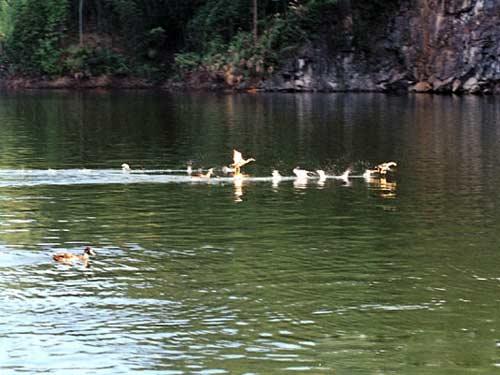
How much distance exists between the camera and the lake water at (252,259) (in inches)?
808

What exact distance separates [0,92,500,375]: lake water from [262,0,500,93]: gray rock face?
43821 millimetres

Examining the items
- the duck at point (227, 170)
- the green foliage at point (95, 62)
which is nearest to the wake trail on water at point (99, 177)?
the duck at point (227, 170)

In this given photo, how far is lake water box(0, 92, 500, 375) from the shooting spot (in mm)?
20531

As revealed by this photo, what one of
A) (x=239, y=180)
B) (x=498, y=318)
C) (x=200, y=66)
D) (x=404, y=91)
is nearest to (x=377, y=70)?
(x=404, y=91)

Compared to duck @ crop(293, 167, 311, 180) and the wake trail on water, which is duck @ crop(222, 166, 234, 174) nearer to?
the wake trail on water

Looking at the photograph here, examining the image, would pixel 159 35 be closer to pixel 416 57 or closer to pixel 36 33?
pixel 36 33

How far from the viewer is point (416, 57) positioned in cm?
10362

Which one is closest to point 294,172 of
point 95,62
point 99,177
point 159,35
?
point 99,177

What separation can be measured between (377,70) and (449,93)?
840cm

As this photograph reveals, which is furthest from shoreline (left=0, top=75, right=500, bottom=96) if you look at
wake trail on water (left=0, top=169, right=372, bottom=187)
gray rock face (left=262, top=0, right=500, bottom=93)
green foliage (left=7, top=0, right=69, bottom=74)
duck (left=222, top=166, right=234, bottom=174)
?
wake trail on water (left=0, top=169, right=372, bottom=187)

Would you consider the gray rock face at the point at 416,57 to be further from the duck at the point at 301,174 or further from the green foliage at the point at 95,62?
the duck at the point at 301,174

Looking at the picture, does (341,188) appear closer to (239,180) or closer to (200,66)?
(239,180)

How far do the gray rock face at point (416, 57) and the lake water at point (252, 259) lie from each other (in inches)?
1725

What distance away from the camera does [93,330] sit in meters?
21.7
